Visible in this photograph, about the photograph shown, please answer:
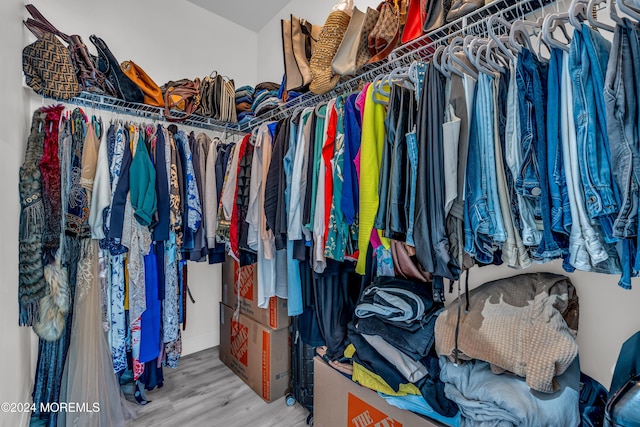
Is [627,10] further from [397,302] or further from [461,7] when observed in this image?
[397,302]

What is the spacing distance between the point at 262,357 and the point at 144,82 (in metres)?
1.99

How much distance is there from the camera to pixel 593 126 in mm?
677

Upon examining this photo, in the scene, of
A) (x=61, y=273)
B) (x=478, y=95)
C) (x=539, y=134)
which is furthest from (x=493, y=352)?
(x=61, y=273)

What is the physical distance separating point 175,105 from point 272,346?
5.74 ft

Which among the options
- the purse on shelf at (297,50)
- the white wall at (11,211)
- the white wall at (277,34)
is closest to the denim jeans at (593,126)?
the purse on shelf at (297,50)

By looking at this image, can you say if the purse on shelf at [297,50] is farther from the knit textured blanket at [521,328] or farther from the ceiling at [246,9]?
the knit textured blanket at [521,328]

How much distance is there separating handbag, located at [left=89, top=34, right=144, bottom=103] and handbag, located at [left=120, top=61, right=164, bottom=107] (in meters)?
0.04

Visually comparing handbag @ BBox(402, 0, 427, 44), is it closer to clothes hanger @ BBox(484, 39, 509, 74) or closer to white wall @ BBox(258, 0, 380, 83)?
clothes hanger @ BBox(484, 39, 509, 74)

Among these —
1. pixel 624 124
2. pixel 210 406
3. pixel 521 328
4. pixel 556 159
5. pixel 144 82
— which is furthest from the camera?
pixel 144 82

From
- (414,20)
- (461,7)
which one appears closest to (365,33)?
(414,20)

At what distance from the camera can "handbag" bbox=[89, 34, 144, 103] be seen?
174cm

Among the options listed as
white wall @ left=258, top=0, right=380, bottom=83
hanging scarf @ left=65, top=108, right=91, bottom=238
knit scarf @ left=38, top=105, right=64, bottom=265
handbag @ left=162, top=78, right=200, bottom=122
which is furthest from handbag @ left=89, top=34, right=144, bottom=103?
white wall @ left=258, top=0, right=380, bottom=83

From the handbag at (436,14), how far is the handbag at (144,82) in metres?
1.73

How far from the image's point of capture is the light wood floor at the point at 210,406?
1.67m
